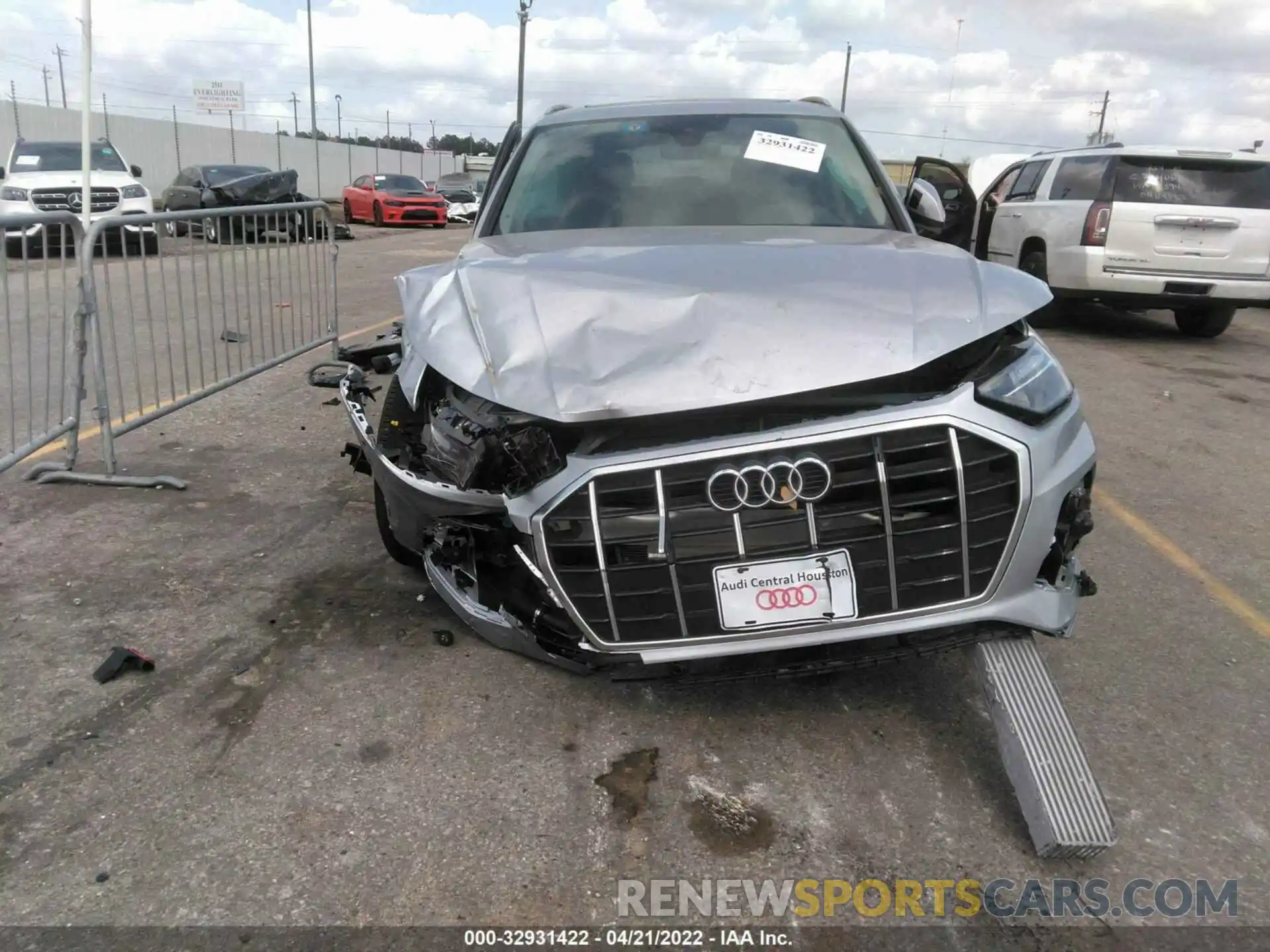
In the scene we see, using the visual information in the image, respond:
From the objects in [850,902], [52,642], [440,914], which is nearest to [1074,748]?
[850,902]

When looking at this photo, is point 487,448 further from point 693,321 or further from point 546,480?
point 693,321

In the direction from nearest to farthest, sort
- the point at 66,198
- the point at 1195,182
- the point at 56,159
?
the point at 1195,182 → the point at 66,198 → the point at 56,159

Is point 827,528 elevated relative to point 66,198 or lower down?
lower down

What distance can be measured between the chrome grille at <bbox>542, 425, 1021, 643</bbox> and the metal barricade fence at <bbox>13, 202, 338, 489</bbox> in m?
3.15

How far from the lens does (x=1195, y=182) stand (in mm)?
8992

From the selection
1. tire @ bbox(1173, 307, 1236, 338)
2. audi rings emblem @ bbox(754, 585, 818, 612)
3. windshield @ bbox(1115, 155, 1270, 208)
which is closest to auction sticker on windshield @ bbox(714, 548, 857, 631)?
audi rings emblem @ bbox(754, 585, 818, 612)

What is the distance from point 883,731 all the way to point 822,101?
321 centimetres

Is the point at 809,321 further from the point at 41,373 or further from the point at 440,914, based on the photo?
the point at 41,373

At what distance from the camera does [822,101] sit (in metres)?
4.68

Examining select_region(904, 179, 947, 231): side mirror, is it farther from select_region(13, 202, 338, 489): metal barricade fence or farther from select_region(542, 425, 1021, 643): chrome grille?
select_region(13, 202, 338, 489): metal barricade fence

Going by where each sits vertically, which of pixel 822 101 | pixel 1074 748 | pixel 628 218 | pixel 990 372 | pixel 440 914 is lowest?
pixel 440 914

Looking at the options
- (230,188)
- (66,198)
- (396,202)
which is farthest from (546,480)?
(396,202)

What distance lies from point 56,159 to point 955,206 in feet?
58.3

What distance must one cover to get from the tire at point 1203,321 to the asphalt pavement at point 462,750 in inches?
268
